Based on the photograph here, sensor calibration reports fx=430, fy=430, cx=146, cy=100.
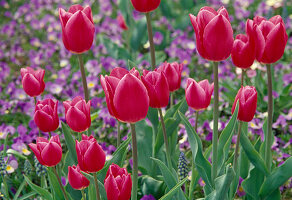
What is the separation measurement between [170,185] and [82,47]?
0.60m

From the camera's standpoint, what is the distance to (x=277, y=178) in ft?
5.56

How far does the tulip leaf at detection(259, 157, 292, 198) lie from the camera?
64.6 inches

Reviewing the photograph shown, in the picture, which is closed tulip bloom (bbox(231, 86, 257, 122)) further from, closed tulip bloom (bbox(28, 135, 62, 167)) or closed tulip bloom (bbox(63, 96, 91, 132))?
closed tulip bloom (bbox(28, 135, 62, 167))

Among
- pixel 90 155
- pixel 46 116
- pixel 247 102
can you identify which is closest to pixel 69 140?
pixel 46 116

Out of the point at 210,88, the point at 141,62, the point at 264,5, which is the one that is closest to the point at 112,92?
the point at 210,88

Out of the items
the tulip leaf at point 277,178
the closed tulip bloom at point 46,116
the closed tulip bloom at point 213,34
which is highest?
the closed tulip bloom at point 213,34

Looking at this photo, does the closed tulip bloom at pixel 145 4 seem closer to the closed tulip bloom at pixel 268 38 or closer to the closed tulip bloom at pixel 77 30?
the closed tulip bloom at pixel 77 30

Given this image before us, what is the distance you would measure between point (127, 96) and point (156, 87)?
30 centimetres

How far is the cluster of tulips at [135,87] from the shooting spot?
121cm

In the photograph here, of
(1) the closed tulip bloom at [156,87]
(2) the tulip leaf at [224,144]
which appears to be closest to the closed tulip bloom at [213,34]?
(1) the closed tulip bloom at [156,87]

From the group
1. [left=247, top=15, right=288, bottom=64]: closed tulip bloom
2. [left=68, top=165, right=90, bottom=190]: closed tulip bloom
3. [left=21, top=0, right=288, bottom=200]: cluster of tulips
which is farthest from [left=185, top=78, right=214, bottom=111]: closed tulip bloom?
[left=68, top=165, right=90, bottom=190]: closed tulip bloom

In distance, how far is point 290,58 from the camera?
3.70 m

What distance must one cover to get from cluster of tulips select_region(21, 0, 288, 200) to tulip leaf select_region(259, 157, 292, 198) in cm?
16

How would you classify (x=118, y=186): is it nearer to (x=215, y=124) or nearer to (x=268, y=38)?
(x=215, y=124)
